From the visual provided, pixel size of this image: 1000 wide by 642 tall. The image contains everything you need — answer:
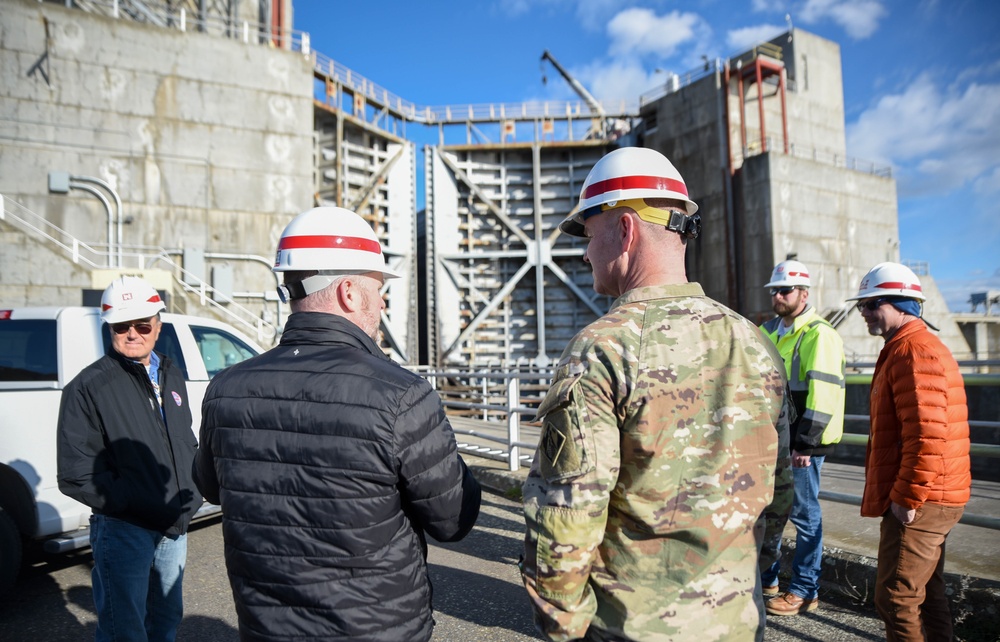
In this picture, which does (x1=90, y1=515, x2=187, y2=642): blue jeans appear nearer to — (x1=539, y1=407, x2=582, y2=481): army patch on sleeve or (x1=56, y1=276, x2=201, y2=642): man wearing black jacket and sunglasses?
(x1=56, y1=276, x2=201, y2=642): man wearing black jacket and sunglasses

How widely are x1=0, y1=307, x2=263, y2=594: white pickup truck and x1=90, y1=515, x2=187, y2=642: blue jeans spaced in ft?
5.17

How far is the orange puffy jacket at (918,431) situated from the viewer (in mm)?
2559

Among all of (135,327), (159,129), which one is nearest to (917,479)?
(135,327)

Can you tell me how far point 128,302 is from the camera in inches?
114

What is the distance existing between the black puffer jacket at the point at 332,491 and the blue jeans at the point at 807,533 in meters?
2.71

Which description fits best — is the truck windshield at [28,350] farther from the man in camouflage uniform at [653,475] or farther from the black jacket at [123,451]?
the man in camouflage uniform at [653,475]

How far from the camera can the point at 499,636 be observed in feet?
11.7

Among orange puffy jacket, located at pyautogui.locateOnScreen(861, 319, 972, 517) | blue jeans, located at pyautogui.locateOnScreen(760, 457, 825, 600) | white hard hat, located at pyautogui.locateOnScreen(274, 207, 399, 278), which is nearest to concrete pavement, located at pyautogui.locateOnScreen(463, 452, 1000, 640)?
blue jeans, located at pyautogui.locateOnScreen(760, 457, 825, 600)

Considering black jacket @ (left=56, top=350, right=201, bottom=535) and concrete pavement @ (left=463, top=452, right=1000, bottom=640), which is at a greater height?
black jacket @ (left=56, top=350, right=201, bottom=535)

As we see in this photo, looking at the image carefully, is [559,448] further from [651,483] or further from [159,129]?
[159,129]

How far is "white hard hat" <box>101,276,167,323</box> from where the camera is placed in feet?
9.30

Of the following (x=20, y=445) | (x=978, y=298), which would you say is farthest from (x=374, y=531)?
(x=978, y=298)

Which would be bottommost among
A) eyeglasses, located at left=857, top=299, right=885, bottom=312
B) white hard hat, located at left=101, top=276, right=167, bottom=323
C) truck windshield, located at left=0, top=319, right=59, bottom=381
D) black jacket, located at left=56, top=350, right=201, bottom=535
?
black jacket, located at left=56, top=350, right=201, bottom=535

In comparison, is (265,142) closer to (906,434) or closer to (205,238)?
(205,238)
